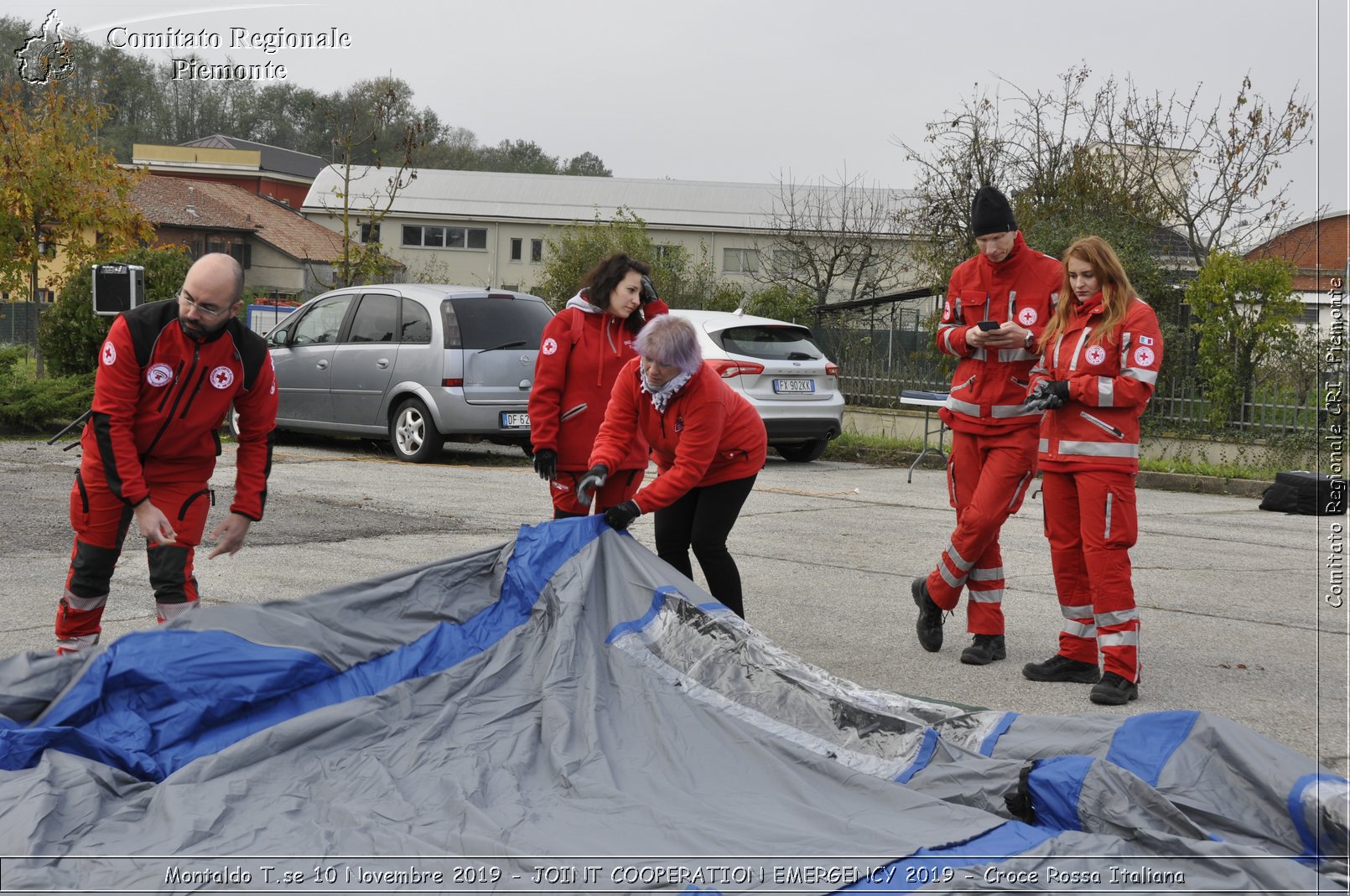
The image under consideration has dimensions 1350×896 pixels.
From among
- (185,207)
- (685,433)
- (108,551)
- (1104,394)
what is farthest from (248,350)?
(185,207)

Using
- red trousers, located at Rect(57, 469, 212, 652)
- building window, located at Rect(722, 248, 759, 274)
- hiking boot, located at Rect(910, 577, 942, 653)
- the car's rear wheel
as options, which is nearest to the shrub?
the car's rear wheel

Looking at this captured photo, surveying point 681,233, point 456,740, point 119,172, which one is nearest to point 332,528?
point 456,740

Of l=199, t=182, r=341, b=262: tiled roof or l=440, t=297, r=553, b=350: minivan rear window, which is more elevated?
l=199, t=182, r=341, b=262: tiled roof

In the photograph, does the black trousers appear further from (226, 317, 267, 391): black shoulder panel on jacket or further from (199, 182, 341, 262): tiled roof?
(199, 182, 341, 262): tiled roof

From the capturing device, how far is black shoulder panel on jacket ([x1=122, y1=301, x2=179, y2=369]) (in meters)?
4.46

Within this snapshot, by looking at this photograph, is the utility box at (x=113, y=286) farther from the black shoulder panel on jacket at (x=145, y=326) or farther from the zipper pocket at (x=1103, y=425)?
the zipper pocket at (x=1103, y=425)

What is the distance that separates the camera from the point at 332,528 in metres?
9.04

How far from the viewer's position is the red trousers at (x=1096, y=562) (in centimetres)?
543

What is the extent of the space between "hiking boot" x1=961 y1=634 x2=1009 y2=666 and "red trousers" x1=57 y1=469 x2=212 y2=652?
3478 millimetres

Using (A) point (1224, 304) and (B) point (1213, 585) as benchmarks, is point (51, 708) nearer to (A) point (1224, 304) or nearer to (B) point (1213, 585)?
(B) point (1213, 585)

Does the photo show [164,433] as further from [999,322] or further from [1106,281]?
[1106,281]

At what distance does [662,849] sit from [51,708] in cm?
194

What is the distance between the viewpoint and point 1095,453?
18.1 feet

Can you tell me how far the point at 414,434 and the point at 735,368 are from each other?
351cm
